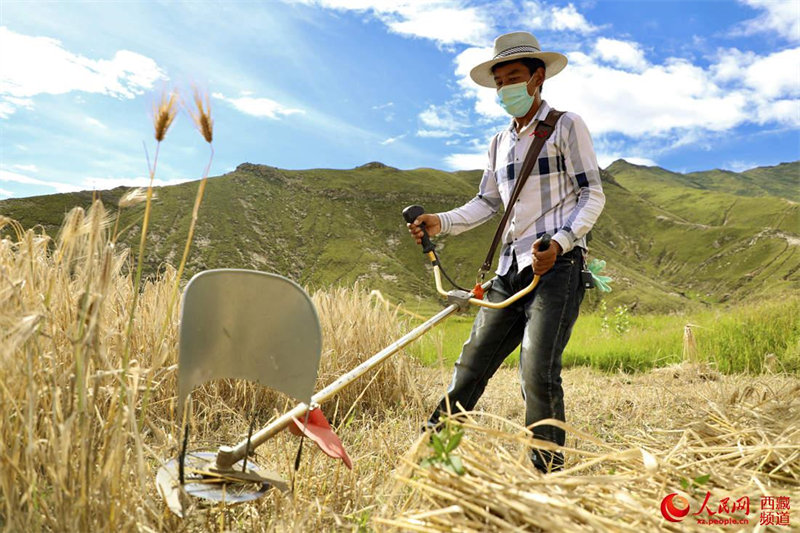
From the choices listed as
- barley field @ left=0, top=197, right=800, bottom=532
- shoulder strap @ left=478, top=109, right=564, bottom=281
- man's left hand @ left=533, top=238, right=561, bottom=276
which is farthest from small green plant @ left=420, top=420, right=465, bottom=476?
shoulder strap @ left=478, top=109, right=564, bottom=281

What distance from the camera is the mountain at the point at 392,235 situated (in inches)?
3541

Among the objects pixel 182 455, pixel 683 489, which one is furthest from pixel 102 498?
pixel 683 489

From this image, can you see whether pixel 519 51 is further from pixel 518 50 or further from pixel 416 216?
pixel 416 216

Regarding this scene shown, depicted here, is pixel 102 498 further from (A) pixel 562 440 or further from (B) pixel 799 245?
(B) pixel 799 245

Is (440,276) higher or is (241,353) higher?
(440,276)

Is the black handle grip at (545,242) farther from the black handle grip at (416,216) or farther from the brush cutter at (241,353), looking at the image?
the brush cutter at (241,353)

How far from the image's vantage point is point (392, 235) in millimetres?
114625

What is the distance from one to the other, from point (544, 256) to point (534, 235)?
0.98 ft

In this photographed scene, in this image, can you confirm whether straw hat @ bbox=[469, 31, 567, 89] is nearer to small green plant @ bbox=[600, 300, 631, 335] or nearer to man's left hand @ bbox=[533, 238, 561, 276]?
man's left hand @ bbox=[533, 238, 561, 276]

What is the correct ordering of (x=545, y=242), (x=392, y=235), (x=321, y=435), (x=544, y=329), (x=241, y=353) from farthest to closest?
(x=392, y=235) → (x=544, y=329) → (x=545, y=242) → (x=321, y=435) → (x=241, y=353)

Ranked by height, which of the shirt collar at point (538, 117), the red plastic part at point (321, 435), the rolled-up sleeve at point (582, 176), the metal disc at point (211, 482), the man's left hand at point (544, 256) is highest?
the shirt collar at point (538, 117)

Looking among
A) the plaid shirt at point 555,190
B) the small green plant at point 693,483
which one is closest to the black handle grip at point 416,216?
the plaid shirt at point 555,190

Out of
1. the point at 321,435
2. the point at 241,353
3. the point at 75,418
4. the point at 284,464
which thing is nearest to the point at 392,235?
the point at 284,464

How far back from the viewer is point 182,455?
161 centimetres
